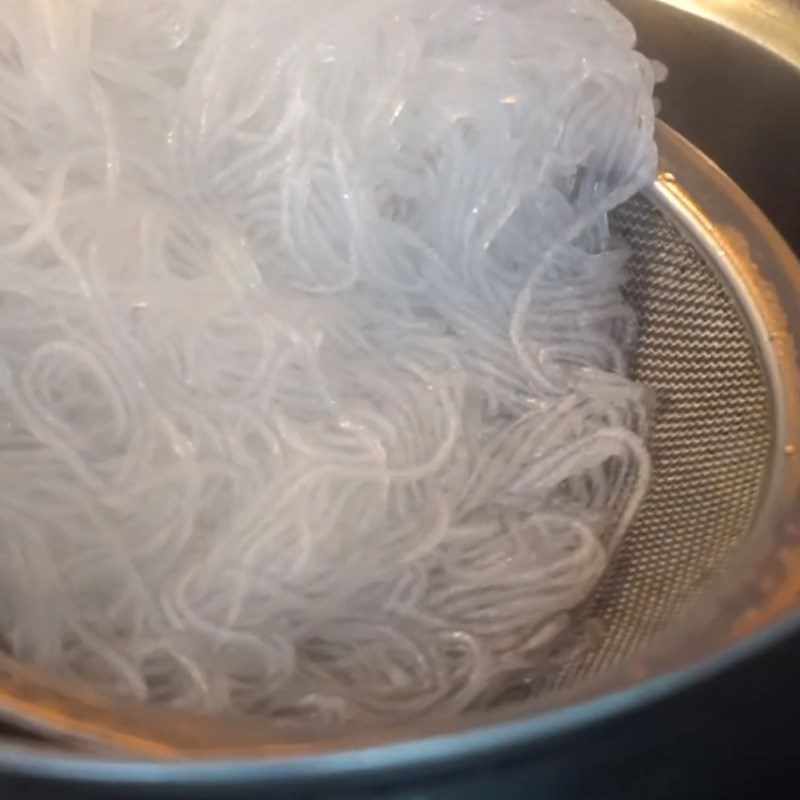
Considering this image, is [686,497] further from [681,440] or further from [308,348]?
[308,348]

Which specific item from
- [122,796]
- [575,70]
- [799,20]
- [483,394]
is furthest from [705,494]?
[799,20]

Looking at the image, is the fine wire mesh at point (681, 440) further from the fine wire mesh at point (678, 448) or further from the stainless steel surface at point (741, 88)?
the stainless steel surface at point (741, 88)

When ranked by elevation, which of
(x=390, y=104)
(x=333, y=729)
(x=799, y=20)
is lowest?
(x=333, y=729)

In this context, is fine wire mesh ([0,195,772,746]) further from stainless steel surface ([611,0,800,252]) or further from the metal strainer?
stainless steel surface ([611,0,800,252])

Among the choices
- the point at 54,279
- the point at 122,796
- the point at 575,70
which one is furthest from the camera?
the point at 575,70

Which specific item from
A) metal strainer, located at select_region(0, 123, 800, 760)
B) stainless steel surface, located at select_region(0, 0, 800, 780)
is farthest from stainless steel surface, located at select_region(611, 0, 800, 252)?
metal strainer, located at select_region(0, 123, 800, 760)

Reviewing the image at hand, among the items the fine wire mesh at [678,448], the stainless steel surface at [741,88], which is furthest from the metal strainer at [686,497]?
the stainless steel surface at [741,88]

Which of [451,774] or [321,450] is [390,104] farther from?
[451,774]
